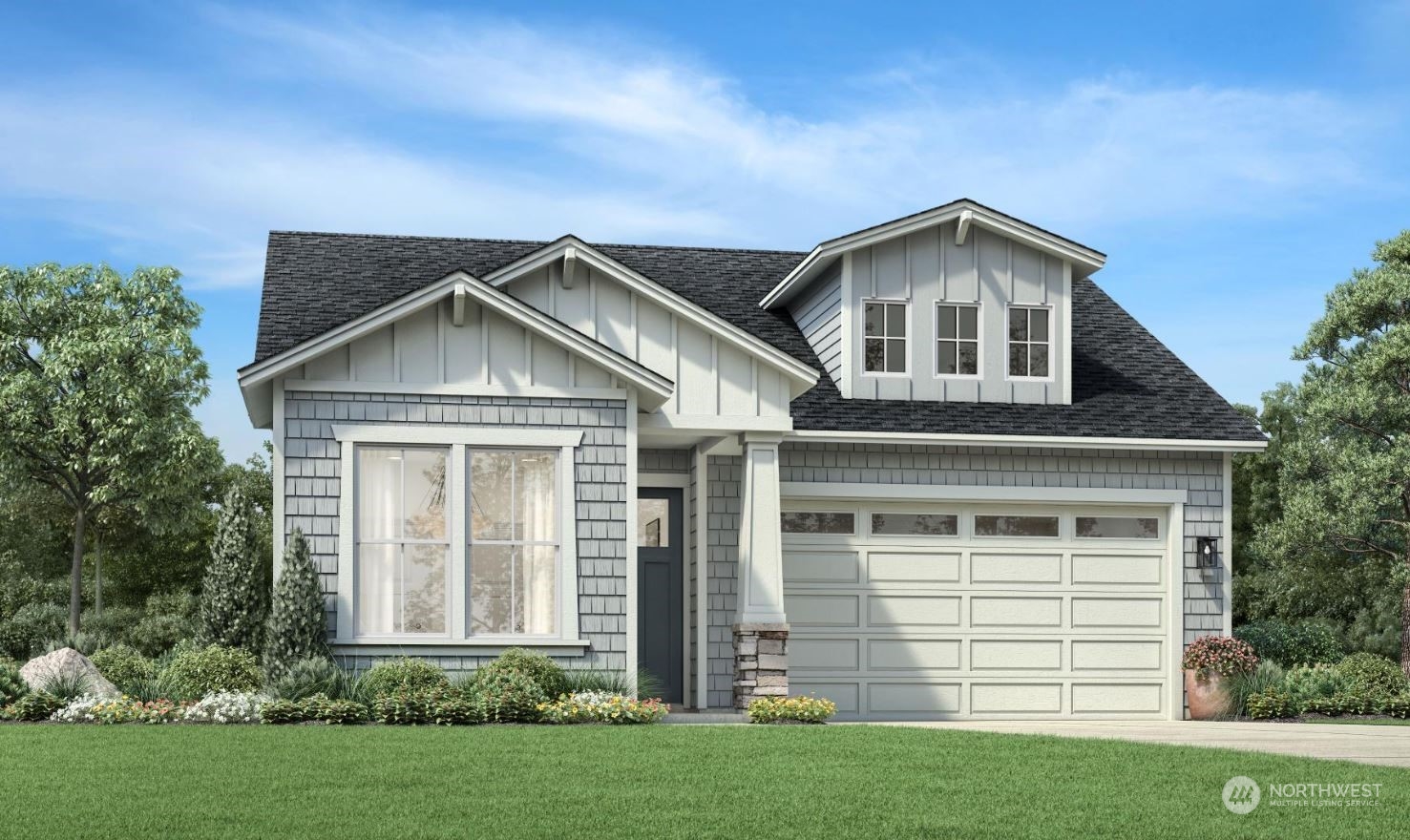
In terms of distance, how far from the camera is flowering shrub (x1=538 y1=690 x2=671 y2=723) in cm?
1390

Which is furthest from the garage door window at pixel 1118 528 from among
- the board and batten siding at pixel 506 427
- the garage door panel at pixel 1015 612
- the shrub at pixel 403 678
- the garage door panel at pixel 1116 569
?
the shrub at pixel 403 678

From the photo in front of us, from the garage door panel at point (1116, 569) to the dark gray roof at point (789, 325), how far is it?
1.58 m

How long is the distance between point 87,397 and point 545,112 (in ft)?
39.5

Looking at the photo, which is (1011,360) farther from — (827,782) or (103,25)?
(103,25)

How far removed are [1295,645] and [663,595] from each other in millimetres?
8307

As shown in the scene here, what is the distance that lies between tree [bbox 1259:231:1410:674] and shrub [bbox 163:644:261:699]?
14299 mm

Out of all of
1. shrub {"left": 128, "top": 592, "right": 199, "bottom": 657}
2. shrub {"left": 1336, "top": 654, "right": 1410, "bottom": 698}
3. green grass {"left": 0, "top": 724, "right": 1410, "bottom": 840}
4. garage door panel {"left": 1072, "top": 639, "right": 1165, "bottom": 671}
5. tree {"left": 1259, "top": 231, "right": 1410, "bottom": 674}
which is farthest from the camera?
shrub {"left": 128, "top": 592, "right": 199, "bottom": 657}

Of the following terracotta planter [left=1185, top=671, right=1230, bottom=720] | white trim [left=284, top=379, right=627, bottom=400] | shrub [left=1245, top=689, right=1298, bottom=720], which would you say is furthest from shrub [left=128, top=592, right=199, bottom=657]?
shrub [left=1245, top=689, right=1298, bottom=720]

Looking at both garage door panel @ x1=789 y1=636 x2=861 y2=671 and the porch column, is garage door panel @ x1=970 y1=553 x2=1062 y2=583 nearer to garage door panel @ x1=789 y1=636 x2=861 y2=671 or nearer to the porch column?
garage door panel @ x1=789 y1=636 x2=861 y2=671

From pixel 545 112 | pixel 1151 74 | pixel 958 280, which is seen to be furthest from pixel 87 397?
pixel 1151 74

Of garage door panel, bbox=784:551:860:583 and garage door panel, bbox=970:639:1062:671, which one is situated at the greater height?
garage door panel, bbox=784:551:860:583

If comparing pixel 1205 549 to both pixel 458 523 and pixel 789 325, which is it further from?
pixel 458 523

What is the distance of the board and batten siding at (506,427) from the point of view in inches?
598

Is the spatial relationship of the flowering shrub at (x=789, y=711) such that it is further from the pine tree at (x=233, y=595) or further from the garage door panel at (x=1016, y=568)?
the pine tree at (x=233, y=595)
